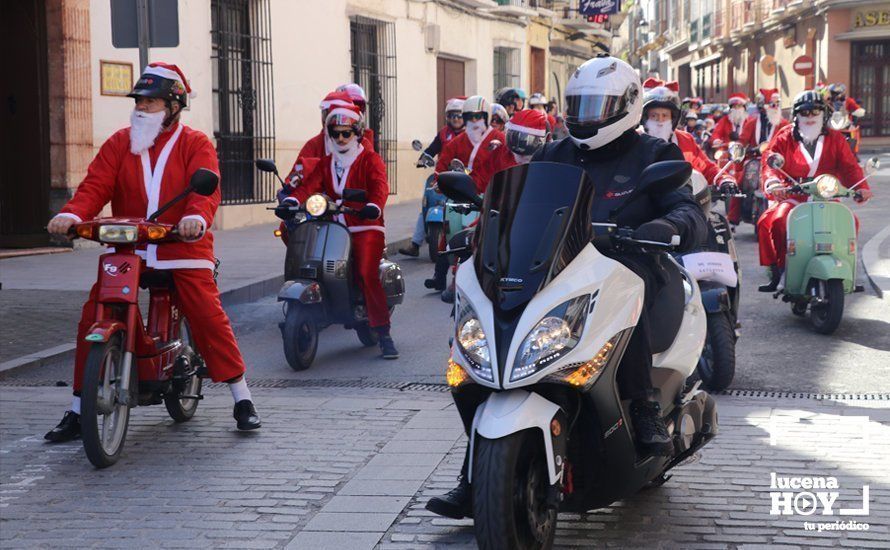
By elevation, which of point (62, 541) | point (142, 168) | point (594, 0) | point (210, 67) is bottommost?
point (62, 541)

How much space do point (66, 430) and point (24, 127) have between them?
1012 centimetres

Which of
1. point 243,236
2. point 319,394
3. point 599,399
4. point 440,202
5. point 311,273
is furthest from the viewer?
point 243,236

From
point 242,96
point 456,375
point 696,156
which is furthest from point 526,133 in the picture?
point 242,96

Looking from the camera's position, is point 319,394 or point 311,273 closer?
point 319,394

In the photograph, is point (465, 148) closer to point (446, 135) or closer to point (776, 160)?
point (446, 135)

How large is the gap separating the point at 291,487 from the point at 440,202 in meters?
8.18

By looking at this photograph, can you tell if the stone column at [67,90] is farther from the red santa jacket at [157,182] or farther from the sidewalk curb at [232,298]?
the red santa jacket at [157,182]

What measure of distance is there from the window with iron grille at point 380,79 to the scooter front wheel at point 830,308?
14875 millimetres

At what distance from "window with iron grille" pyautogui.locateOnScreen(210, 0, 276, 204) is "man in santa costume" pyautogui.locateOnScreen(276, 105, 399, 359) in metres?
9.33

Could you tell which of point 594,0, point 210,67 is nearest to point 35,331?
point 210,67

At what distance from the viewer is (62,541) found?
180 inches

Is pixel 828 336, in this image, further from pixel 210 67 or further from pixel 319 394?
pixel 210 67

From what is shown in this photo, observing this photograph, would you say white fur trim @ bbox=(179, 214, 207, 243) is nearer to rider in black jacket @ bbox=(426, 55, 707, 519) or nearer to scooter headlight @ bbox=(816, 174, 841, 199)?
rider in black jacket @ bbox=(426, 55, 707, 519)

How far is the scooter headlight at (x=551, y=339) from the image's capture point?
3779 millimetres
